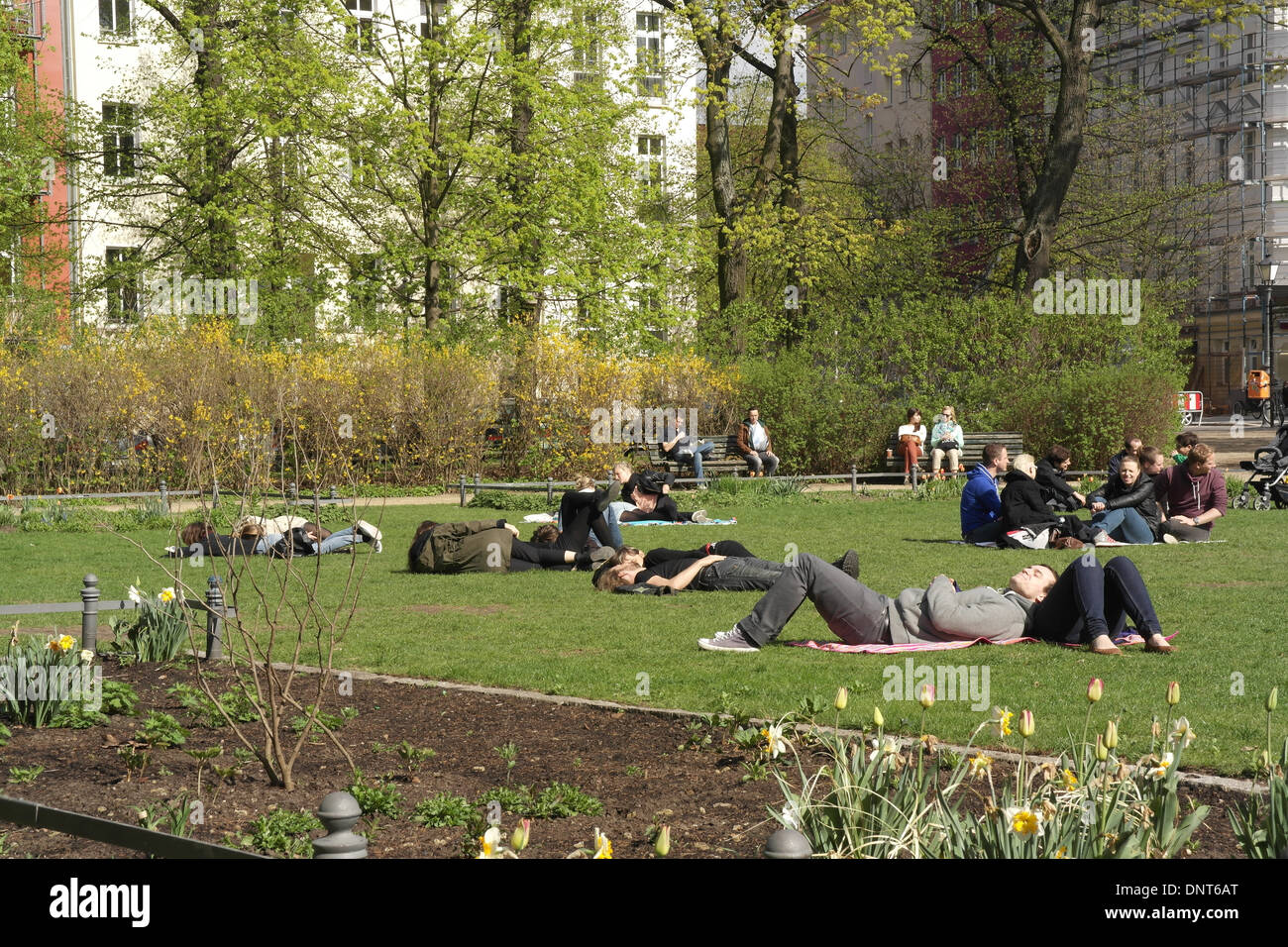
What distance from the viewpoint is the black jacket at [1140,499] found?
1580 centimetres

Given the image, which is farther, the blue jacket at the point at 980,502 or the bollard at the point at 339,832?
the blue jacket at the point at 980,502

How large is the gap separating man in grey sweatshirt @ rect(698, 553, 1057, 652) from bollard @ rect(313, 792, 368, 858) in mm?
5624

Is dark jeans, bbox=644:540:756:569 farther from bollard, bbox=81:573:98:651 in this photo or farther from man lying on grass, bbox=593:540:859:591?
bollard, bbox=81:573:98:651

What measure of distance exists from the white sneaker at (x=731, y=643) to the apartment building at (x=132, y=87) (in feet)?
74.5

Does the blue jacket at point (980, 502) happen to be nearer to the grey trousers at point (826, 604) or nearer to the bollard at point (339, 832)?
the grey trousers at point (826, 604)

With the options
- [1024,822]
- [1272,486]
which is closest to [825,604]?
[1024,822]

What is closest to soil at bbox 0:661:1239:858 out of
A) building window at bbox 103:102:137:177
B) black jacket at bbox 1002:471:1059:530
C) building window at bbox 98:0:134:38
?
black jacket at bbox 1002:471:1059:530

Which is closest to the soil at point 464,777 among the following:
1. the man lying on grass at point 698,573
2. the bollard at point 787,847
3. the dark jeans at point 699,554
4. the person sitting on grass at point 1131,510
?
the bollard at point 787,847

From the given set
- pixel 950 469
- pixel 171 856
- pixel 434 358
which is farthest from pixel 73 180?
pixel 171 856

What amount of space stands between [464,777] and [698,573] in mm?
6531

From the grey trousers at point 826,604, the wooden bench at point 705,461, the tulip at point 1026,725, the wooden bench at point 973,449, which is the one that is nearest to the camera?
the tulip at point 1026,725

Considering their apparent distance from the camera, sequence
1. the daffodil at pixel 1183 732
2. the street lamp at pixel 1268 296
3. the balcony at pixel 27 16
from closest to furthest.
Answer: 1. the daffodil at pixel 1183 732
2. the balcony at pixel 27 16
3. the street lamp at pixel 1268 296

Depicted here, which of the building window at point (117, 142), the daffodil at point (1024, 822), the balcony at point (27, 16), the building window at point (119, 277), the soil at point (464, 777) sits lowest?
the soil at point (464, 777)

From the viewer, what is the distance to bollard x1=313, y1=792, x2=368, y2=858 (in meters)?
3.23
